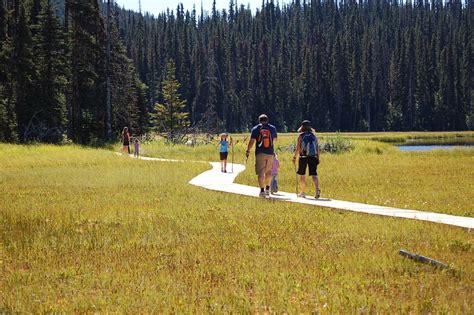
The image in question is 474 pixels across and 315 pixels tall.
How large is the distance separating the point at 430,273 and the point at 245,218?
4982 mm

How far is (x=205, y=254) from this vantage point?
9.07 m

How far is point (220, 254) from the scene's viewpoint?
9.06 meters

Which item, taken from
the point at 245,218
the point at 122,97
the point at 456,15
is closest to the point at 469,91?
the point at 456,15

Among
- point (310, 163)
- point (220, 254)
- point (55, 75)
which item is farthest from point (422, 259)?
point (55, 75)

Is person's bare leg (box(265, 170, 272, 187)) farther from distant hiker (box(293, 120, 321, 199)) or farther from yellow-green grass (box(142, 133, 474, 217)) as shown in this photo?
yellow-green grass (box(142, 133, 474, 217))

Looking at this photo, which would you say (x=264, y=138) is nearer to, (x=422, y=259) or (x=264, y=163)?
(x=264, y=163)

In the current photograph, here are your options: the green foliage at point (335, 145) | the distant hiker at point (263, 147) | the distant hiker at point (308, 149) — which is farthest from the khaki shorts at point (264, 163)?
the green foliage at point (335, 145)

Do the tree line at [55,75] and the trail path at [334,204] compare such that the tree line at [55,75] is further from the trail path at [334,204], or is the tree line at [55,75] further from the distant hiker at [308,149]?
the distant hiker at [308,149]

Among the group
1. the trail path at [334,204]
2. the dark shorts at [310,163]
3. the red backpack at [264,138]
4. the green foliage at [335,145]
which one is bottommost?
the trail path at [334,204]

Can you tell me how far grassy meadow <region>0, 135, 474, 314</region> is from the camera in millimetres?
6820

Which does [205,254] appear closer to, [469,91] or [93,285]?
[93,285]

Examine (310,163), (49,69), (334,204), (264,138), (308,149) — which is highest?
(49,69)

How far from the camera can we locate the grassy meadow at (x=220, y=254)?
6.82 meters

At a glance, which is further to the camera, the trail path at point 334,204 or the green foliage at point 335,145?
the green foliage at point 335,145
